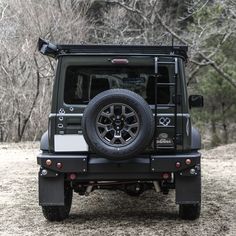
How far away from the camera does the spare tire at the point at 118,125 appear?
5.70 m

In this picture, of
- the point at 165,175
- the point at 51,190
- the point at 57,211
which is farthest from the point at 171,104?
the point at 57,211

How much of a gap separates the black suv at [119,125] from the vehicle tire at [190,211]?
1 cm

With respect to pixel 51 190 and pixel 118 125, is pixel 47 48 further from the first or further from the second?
pixel 51 190

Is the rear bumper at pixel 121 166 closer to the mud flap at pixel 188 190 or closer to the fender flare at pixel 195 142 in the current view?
the mud flap at pixel 188 190

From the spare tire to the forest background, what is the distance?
12.6 metres

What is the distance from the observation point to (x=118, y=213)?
7.08 meters

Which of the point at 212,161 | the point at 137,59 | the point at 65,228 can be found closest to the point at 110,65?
the point at 137,59

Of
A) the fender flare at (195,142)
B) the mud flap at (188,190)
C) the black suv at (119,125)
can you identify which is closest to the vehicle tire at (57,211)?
the black suv at (119,125)

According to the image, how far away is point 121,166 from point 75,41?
48.6ft

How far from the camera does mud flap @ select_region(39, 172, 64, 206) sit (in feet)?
20.3

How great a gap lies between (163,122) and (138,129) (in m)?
0.46

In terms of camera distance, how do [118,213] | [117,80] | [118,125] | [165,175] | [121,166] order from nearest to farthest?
[118,125], [121,166], [165,175], [117,80], [118,213]

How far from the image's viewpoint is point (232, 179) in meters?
9.95

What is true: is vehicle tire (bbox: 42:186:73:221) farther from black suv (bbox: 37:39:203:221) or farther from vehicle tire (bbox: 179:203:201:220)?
A: vehicle tire (bbox: 179:203:201:220)
